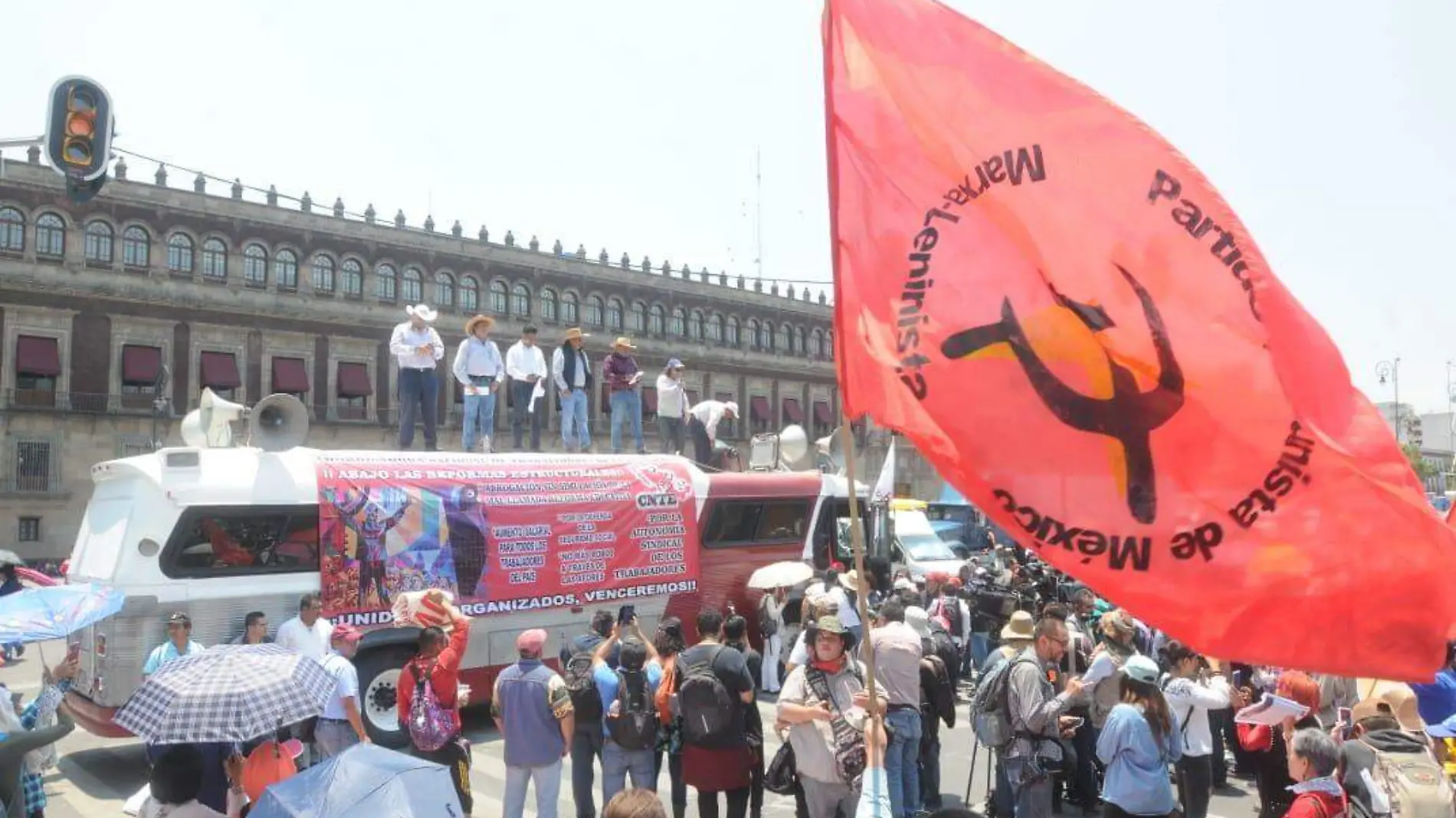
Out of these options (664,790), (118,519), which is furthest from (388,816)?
(118,519)

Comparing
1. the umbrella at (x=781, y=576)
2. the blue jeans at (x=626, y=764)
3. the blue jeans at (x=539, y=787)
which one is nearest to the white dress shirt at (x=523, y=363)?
the umbrella at (x=781, y=576)

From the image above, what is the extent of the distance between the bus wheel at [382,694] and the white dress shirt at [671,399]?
25.2ft

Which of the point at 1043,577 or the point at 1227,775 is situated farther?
the point at 1043,577

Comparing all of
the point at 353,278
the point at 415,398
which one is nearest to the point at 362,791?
the point at 415,398

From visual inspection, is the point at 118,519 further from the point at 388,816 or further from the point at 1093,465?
the point at 1093,465

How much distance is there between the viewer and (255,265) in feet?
138

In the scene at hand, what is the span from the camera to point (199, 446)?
1098 cm

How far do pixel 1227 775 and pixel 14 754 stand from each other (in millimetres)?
9071

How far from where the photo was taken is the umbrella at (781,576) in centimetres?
1202

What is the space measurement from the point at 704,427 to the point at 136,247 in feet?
104

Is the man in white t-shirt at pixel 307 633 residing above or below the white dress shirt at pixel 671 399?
below

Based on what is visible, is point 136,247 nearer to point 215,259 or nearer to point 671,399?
point 215,259

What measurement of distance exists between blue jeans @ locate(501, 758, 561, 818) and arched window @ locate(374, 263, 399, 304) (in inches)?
1630

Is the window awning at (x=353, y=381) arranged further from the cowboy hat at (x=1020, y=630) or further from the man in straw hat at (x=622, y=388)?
the cowboy hat at (x=1020, y=630)
